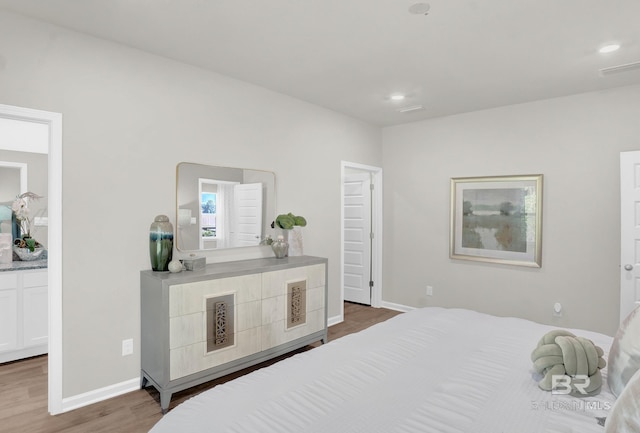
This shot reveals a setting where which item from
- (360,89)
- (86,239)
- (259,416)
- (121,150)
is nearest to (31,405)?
(86,239)

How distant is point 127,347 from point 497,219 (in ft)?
13.1

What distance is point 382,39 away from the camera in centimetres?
260

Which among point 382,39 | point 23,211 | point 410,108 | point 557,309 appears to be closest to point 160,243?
point 382,39

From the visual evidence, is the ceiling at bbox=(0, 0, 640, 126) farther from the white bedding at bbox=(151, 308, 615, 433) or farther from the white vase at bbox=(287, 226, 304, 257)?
the white bedding at bbox=(151, 308, 615, 433)

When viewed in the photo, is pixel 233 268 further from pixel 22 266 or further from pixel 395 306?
pixel 395 306

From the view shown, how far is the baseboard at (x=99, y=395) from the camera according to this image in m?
2.50

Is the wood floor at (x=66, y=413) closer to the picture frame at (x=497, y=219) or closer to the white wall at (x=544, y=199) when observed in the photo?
the white wall at (x=544, y=199)

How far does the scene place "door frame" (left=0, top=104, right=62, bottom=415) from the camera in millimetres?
2422

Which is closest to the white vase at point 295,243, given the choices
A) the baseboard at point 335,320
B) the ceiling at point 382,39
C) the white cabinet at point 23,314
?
the baseboard at point 335,320

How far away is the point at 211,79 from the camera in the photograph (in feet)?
10.6

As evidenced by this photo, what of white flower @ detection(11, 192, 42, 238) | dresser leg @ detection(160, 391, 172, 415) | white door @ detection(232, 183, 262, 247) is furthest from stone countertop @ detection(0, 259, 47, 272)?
dresser leg @ detection(160, 391, 172, 415)

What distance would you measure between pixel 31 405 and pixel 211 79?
2.86 meters

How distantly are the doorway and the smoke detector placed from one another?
2862 mm

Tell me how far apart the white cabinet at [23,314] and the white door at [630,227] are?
5.37 metres
